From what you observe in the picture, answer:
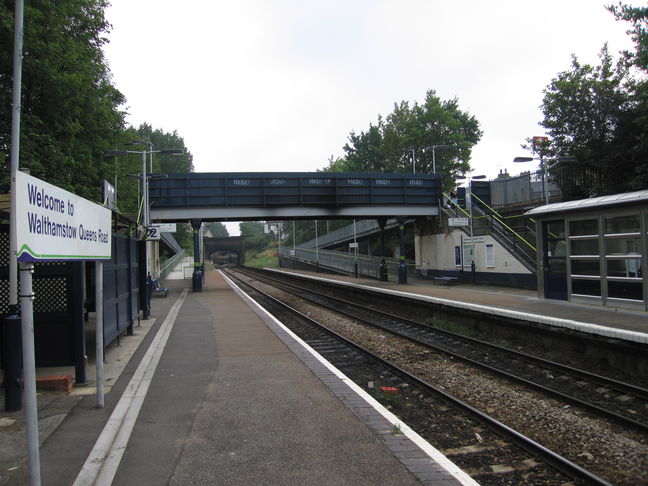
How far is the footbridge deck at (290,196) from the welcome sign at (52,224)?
21862 mm

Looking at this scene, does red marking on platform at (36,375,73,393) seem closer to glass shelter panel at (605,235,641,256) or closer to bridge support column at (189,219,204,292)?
glass shelter panel at (605,235,641,256)

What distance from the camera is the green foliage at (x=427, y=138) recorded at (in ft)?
152

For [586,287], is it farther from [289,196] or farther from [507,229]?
[289,196]

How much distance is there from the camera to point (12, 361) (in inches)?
Result: 197

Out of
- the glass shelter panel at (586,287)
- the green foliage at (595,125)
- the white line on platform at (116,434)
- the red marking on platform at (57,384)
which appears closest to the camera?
the white line on platform at (116,434)

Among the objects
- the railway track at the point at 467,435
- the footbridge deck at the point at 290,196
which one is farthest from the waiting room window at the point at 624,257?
the footbridge deck at the point at 290,196

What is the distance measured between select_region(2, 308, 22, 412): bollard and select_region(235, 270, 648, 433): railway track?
6632mm

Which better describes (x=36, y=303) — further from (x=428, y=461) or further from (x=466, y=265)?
(x=466, y=265)

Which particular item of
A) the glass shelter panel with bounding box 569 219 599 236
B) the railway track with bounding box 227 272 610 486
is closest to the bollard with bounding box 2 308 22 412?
the railway track with bounding box 227 272 610 486

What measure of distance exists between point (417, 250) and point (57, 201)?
2943cm

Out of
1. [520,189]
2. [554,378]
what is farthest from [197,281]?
[554,378]

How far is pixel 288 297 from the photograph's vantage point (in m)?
24.3

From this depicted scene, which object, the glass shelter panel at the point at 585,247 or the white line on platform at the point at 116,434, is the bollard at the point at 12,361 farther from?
the glass shelter panel at the point at 585,247

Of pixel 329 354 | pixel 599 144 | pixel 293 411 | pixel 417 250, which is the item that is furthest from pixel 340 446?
pixel 417 250
